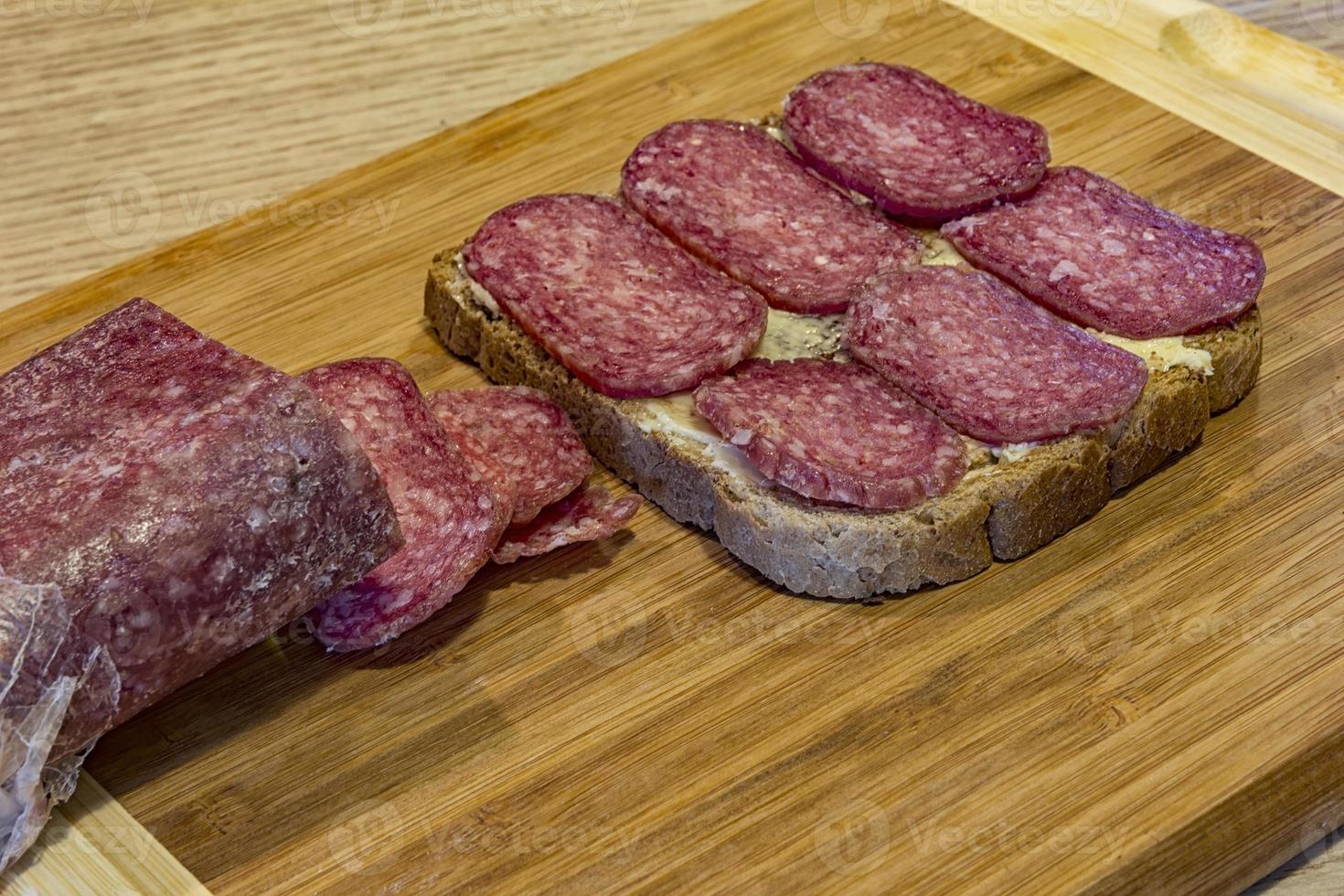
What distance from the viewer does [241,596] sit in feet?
11.5

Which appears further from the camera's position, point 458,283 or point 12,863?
point 458,283

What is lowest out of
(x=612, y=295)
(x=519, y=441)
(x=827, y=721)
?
(x=827, y=721)

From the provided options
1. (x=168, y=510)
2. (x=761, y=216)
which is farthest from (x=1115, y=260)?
(x=168, y=510)

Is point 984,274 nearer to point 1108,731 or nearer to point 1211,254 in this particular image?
point 1211,254

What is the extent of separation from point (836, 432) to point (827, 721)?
67 cm

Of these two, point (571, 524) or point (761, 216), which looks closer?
point (571, 524)

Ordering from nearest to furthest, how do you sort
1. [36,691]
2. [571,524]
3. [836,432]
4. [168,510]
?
1. [36,691]
2. [168,510]
3. [836,432]
4. [571,524]

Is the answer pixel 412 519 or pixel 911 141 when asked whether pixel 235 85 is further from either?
pixel 412 519

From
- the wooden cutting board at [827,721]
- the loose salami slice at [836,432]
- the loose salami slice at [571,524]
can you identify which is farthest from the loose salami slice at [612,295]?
the wooden cutting board at [827,721]

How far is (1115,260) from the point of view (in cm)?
446

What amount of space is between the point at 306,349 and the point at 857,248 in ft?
4.76

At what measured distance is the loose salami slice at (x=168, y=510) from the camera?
3.31 metres

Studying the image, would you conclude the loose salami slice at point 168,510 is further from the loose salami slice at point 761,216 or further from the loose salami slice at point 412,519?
the loose salami slice at point 761,216

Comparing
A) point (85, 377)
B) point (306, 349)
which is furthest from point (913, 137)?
point (85, 377)
